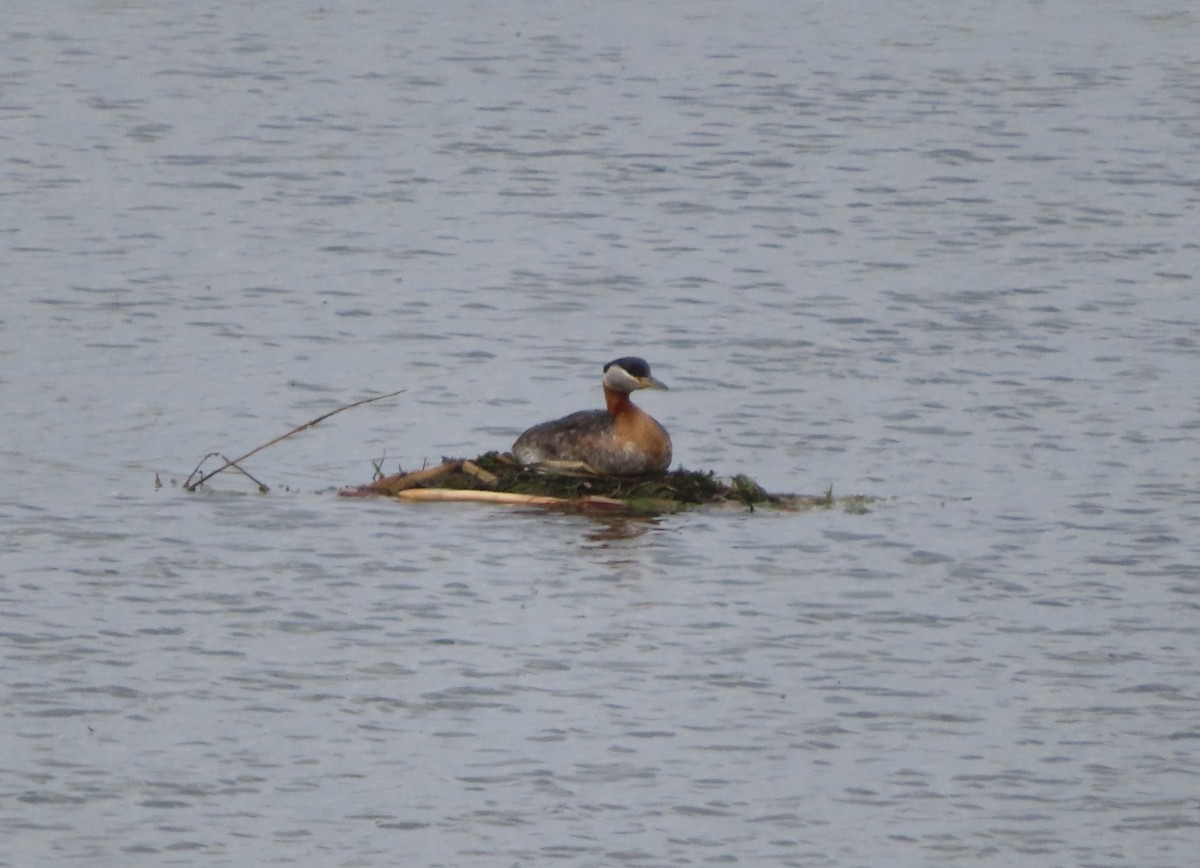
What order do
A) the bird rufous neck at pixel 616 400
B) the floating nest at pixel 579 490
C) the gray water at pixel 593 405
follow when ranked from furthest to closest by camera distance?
1. the bird rufous neck at pixel 616 400
2. the floating nest at pixel 579 490
3. the gray water at pixel 593 405

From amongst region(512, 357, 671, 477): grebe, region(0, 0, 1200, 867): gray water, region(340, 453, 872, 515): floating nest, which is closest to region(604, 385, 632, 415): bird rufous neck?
region(512, 357, 671, 477): grebe

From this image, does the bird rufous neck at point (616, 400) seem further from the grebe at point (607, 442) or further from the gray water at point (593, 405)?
the gray water at point (593, 405)

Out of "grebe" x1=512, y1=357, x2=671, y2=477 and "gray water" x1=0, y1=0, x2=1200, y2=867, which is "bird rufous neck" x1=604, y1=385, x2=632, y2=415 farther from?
"gray water" x1=0, y1=0, x2=1200, y2=867

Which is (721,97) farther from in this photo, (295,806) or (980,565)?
(295,806)

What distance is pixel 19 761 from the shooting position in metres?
12.0

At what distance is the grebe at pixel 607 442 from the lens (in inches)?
679

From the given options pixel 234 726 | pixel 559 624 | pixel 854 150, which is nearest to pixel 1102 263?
pixel 854 150

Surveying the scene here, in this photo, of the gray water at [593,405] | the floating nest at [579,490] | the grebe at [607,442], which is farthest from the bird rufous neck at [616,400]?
the gray water at [593,405]

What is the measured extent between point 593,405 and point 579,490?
3779 mm

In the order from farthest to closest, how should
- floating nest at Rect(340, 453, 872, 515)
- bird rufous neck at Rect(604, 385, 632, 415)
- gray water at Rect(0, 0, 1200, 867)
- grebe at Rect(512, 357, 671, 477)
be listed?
1. bird rufous neck at Rect(604, 385, 632, 415)
2. grebe at Rect(512, 357, 671, 477)
3. floating nest at Rect(340, 453, 872, 515)
4. gray water at Rect(0, 0, 1200, 867)

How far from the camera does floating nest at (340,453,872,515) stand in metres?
16.9

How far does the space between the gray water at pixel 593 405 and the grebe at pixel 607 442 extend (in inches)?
22.1

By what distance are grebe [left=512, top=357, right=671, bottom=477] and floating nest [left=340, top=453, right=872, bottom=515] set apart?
0.40 feet

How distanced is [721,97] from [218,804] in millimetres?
24424
